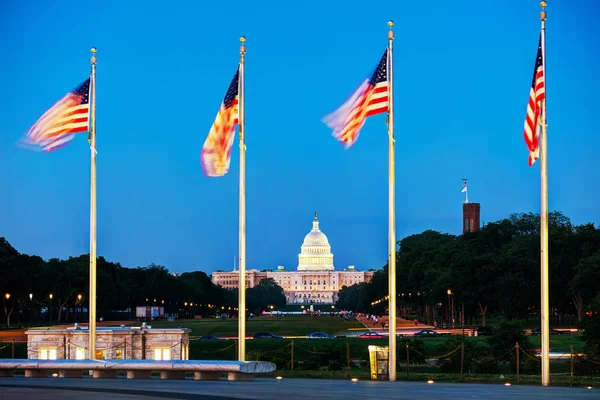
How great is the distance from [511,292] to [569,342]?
35.5 meters

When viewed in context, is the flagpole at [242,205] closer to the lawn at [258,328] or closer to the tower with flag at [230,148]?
the tower with flag at [230,148]

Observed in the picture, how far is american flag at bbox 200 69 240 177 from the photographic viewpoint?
120 ft

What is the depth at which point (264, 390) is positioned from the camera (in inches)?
1169

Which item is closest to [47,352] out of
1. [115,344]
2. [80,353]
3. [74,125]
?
[80,353]

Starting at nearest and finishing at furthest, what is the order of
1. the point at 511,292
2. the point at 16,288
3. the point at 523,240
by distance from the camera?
the point at 511,292
the point at 16,288
the point at 523,240

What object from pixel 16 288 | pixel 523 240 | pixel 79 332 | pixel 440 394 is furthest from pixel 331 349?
pixel 523 240

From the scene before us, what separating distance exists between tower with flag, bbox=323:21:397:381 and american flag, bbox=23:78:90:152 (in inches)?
372

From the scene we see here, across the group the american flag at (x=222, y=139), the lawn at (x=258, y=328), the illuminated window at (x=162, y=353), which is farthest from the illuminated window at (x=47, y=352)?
the lawn at (x=258, y=328)

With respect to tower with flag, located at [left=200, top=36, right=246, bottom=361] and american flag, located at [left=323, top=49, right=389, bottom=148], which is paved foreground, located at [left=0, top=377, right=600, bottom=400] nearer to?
tower with flag, located at [left=200, top=36, right=246, bottom=361]

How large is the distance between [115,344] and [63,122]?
12.1 meters

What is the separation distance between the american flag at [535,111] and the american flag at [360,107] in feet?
15.5

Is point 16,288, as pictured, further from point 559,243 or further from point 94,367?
point 94,367

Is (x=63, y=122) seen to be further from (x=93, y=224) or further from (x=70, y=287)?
(x=70, y=287)

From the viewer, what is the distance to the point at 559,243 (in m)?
114
